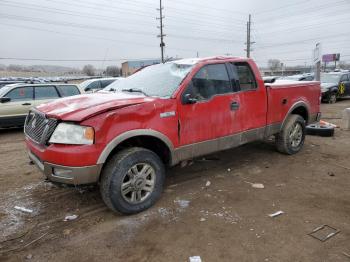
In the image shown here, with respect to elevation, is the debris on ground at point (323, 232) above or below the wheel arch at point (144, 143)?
below

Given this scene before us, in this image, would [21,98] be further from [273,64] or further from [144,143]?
[273,64]

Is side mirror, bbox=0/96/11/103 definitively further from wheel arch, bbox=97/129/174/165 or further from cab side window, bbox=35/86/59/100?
wheel arch, bbox=97/129/174/165

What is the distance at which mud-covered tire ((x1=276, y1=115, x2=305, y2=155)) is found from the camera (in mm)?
6173

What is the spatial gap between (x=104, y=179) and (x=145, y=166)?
1.81ft

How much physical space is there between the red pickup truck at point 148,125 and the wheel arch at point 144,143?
0.01m

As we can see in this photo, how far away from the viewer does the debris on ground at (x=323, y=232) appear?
332 cm

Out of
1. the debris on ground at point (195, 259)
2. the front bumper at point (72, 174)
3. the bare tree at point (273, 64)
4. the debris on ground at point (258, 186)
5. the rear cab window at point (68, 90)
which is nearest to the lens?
the debris on ground at point (195, 259)

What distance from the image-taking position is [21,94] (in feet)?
32.2

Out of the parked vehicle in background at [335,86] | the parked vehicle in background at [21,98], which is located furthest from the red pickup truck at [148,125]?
the parked vehicle in background at [335,86]

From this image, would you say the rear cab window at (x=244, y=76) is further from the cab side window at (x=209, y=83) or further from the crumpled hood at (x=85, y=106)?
the crumpled hood at (x=85, y=106)

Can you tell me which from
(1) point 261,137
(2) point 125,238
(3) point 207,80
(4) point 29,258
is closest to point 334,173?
(1) point 261,137

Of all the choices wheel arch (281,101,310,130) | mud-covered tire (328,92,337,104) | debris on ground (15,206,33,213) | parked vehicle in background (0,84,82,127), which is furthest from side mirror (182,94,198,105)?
mud-covered tire (328,92,337,104)

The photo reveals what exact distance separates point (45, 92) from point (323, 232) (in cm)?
916

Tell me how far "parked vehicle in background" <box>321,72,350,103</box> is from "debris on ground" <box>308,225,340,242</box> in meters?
14.7
